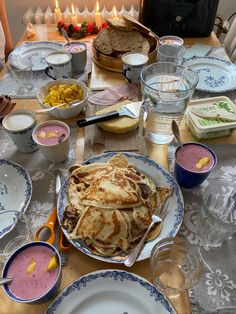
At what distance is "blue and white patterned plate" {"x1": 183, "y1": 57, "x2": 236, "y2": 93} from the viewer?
1.10 metres

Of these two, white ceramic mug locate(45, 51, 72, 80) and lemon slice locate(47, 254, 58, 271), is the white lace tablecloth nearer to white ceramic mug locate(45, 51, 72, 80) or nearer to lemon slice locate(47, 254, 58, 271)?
lemon slice locate(47, 254, 58, 271)

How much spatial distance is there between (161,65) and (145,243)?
22.7 inches

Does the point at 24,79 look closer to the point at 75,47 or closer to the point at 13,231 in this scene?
the point at 75,47

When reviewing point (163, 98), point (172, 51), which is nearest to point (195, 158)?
point (163, 98)

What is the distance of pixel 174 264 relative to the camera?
25.7 inches

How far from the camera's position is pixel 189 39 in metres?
1.41

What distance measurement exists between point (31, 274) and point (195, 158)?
483 mm

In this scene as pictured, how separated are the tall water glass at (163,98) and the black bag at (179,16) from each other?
0.47 meters

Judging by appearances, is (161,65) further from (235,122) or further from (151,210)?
(151,210)

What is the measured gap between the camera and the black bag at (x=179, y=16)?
1.27 meters

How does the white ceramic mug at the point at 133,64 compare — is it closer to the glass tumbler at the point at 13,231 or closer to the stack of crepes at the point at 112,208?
the stack of crepes at the point at 112,208

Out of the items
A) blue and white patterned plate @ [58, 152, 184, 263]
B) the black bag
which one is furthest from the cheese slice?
the black bag

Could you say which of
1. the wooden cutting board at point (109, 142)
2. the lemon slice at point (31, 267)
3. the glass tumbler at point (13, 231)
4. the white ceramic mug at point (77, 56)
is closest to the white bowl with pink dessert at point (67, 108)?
the wooden cutting board at point (109, 142)

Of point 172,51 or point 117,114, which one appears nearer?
point 117,114
